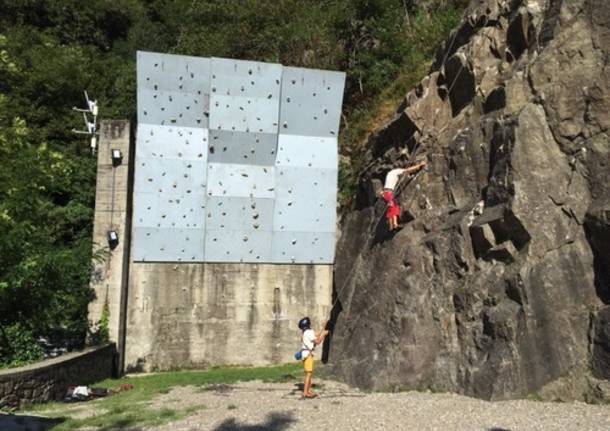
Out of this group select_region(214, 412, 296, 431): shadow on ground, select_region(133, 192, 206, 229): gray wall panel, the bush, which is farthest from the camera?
select_region(133, 192, 206, 229): gray wall panel

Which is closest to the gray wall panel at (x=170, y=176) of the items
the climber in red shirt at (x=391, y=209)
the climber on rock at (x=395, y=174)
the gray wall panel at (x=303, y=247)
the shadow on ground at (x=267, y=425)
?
the gray wall panel at (x=303, y=247)

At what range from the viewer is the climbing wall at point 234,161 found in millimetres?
17828

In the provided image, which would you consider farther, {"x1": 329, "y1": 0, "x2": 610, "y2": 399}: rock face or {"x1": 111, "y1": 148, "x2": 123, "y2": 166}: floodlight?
{"x1": 111, "y1": 148, "x2": 123, "y2": 166}: floodlight

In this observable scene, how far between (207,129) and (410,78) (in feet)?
27.8

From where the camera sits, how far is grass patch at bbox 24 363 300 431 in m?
9.05

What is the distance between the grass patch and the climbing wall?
3.63 m

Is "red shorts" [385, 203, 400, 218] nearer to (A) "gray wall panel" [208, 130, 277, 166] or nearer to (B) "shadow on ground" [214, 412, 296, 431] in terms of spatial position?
(B) "shadow on ground" [214, 412, 296, 431]

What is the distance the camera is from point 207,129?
18.3m

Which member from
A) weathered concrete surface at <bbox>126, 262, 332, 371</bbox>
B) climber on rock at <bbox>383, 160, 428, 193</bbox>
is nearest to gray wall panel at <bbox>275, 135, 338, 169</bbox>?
weathered concrete surface at <bbox>126, 262, 332, 371</bbox>

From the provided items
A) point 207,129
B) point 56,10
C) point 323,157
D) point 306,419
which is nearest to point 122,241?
point 207,129

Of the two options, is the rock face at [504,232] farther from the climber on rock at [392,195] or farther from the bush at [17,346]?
the bush at [17,346]

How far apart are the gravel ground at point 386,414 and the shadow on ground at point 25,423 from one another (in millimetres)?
1801

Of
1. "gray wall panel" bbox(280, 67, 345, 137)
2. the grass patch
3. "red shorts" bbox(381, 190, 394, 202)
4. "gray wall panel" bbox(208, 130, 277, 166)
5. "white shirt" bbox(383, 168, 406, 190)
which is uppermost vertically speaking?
"gray wall panel" bbox(280, 67, 345, 137)

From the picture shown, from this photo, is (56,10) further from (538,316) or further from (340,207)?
(538,316)
